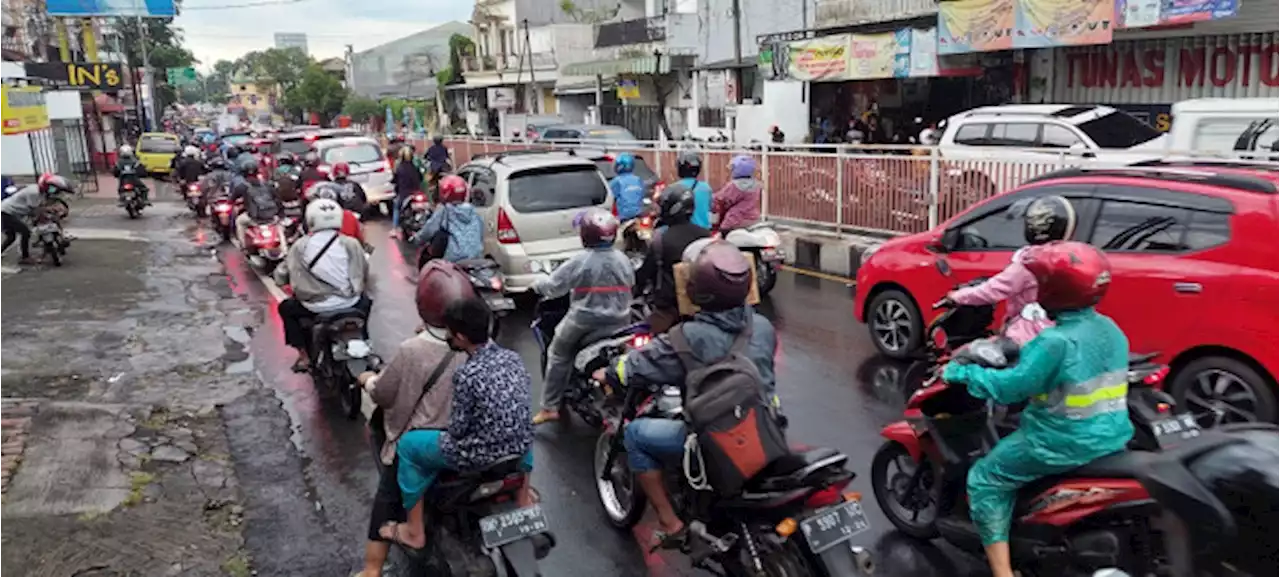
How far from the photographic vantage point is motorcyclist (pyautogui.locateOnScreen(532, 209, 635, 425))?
6266 millimetres

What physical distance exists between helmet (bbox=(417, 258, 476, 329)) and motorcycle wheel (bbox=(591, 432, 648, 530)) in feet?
4.93

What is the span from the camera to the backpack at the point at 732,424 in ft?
11.9

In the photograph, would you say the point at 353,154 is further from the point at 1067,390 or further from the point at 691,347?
the point at 1067,390

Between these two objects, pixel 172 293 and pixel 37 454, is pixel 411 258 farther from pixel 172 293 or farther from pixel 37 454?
pixel 37 454

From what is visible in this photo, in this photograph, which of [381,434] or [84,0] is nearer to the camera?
[381,434]

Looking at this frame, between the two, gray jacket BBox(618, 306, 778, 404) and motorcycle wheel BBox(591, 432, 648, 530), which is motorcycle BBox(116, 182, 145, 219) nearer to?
motorcycle wheel BBox(591, 432, 648, 530)

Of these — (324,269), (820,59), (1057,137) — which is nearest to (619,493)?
(324,269)

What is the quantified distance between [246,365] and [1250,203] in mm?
7772

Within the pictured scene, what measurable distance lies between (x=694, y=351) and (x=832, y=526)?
2.89 feet

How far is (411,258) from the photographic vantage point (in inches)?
592

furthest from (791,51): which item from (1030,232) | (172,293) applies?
(1030,232)

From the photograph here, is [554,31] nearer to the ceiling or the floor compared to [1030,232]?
nearer to the ceiling

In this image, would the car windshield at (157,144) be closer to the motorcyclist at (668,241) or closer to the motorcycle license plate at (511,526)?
the motorcyclist at (668,241)

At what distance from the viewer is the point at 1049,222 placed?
5.23m
